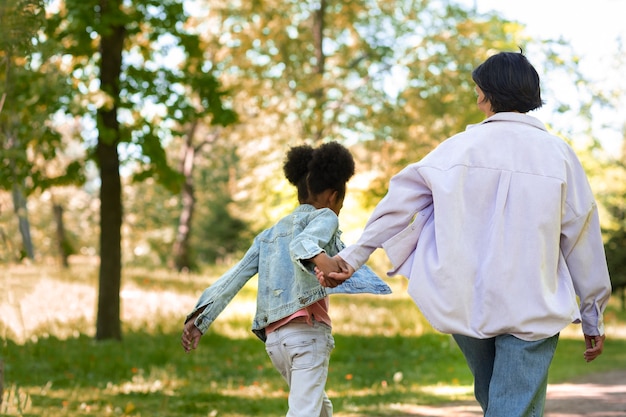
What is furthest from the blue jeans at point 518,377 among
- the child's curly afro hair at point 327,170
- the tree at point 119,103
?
the tree at point 119,103

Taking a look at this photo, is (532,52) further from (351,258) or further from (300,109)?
(351,258)

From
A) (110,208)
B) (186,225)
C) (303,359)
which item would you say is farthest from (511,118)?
(186,225)

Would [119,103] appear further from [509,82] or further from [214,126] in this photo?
[509,82]

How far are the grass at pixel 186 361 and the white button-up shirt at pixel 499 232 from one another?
406 cm

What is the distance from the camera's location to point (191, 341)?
4.39m

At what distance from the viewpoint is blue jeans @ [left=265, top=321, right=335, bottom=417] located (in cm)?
406

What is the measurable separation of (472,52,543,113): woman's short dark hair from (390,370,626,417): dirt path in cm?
417

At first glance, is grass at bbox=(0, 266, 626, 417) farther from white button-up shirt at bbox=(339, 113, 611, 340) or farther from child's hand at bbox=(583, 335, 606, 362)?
Result: white button-up shirt at bbox=(339, 113, 611, 340)

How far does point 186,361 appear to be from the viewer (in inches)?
416

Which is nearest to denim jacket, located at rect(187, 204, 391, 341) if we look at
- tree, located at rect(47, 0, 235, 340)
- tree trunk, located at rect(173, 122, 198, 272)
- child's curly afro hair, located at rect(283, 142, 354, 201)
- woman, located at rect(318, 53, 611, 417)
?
child's curly afro hair, located at rect(283, 142, 354, 201)

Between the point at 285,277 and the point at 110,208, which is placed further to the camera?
the point at 110,208

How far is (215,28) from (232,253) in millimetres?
11042

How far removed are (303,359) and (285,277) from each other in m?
0.40

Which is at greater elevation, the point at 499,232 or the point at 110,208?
the point at 499,232
